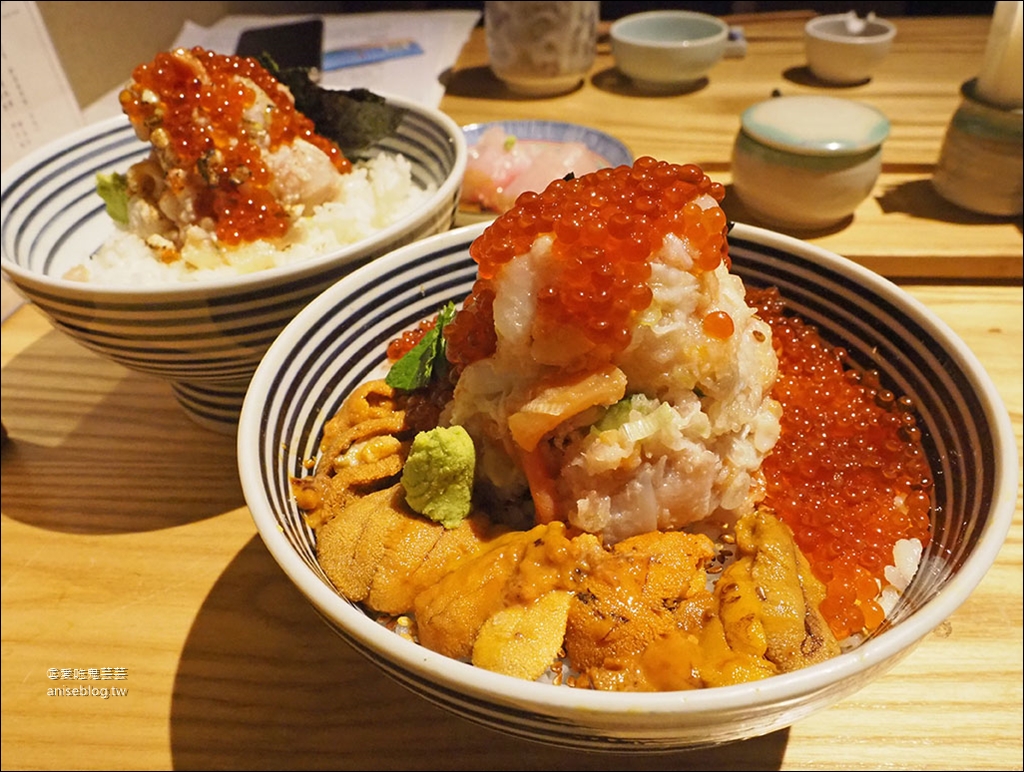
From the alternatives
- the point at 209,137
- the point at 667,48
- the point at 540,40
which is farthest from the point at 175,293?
the point at 667,48

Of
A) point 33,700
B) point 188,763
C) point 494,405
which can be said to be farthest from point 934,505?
point 33,700

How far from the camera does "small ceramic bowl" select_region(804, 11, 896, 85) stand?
321 centimetres

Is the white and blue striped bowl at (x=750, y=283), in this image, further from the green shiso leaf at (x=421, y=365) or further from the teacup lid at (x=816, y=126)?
the teacup lid at (x=816, y=126)

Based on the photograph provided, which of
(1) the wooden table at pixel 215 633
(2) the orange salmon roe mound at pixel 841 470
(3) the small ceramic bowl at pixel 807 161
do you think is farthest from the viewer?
(3) the small ceramic bowl at pixel 807 161

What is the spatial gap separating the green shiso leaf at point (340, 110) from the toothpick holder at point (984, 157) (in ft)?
5.76

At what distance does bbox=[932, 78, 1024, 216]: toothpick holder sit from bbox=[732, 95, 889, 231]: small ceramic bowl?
0.85ft

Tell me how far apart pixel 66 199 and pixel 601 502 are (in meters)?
1.70

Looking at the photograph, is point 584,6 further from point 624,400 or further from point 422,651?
point 422,651

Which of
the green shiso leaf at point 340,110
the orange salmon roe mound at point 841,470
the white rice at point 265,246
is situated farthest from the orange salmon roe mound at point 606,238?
the green shiso leaf at point 340,110

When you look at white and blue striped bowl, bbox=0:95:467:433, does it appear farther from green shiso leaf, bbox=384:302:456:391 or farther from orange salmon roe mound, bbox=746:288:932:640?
orange salmon roe mound, bbox=746:288:932:640

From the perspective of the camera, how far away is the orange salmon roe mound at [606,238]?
3.12ft

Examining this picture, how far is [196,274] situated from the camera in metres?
1.70

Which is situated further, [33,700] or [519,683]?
[33,700]

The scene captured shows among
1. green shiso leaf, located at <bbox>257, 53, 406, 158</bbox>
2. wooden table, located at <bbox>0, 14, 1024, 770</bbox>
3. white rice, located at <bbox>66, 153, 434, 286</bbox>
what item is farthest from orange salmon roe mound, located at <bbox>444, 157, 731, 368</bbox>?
green shiso leaf, located at <bbox>257, 53, 406, 158</bbox>
